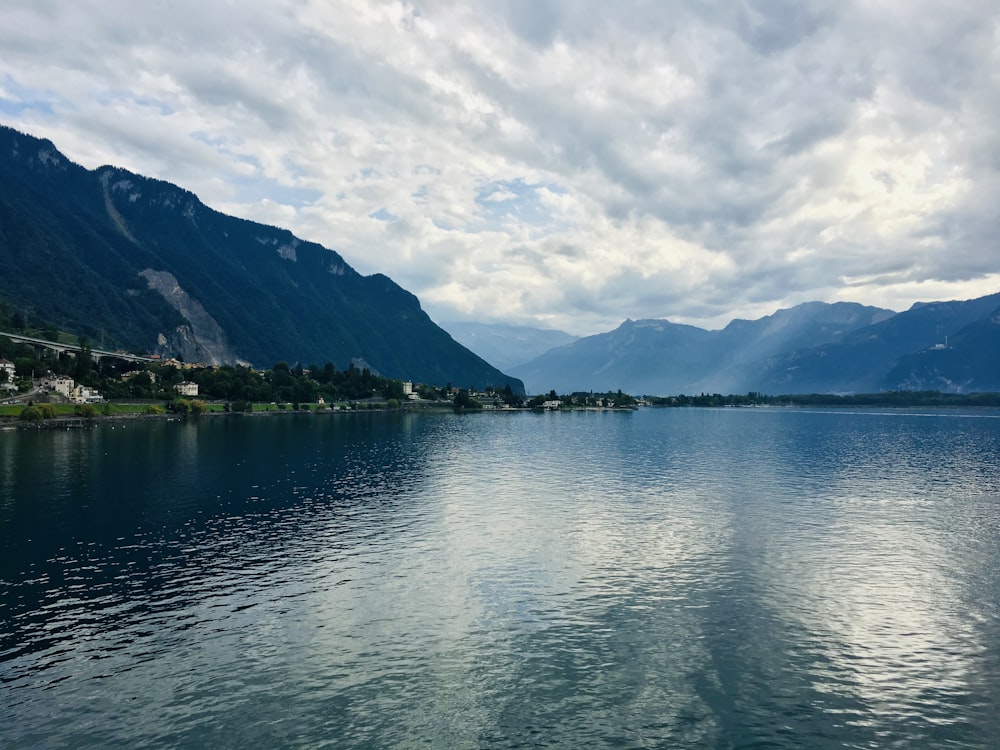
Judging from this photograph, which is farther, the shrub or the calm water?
the shrub

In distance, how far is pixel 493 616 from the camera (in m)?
42.8

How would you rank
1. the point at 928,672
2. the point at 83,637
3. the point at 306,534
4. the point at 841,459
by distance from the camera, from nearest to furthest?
the point at 928,672 → the point at 83,637 → the point at 306,534 → the point at 841,459

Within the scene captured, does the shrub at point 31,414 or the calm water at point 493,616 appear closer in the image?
the calm water at point 493,616

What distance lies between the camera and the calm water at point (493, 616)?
29.5 meters

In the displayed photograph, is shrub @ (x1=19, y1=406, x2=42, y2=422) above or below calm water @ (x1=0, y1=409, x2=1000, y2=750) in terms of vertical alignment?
above

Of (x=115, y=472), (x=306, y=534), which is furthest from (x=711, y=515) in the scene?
(x=115, y=472)

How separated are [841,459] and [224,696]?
139742mm

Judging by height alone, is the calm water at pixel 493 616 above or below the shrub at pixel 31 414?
below

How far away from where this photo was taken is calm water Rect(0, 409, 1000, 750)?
96.8 feet

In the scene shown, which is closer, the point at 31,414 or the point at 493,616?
the point at 493,616

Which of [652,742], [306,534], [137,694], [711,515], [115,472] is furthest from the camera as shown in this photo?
[115,472]

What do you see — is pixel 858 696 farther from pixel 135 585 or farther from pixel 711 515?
pixel 135 585

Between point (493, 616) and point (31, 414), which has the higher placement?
point (31, 414)

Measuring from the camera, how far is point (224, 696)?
31.5 metres
